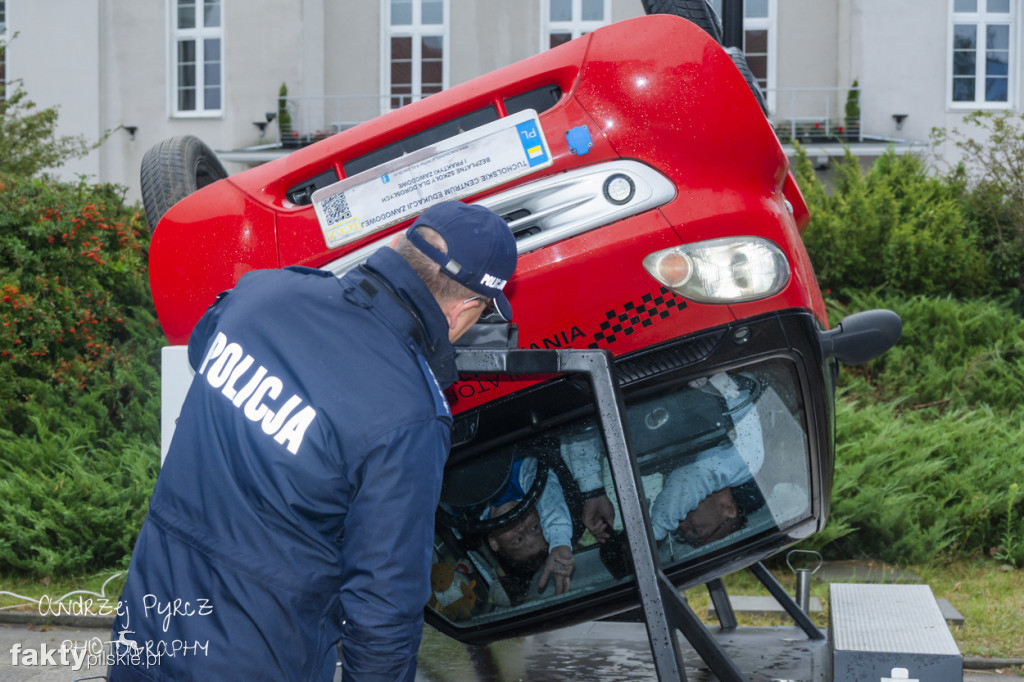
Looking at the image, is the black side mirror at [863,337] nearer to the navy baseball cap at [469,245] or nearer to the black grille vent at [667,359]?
the black grille vent at [667,359]

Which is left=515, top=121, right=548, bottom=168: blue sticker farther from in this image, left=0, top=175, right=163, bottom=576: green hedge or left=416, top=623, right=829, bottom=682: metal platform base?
left=0, top=175, right=163, bottom=576: green hedge

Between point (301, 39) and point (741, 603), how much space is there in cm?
1377

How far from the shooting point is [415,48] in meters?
17.4

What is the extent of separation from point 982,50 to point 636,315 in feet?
52.0

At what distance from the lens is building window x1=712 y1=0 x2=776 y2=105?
653 inches

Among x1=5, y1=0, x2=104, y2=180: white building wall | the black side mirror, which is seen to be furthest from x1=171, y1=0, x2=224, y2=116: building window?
the black side mirror

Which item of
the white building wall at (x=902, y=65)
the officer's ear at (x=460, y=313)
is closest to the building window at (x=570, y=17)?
the white building wall at (x=902, y=65)

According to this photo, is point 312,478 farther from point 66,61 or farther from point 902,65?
point 66,61

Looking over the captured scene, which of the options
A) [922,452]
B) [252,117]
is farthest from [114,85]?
[922,452]

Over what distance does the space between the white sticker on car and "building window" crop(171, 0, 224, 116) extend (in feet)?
51.7

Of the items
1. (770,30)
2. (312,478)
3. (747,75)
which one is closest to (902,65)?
(770,30)

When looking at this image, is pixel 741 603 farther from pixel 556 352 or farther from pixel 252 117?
pixel 252 117

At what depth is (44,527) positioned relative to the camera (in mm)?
5980

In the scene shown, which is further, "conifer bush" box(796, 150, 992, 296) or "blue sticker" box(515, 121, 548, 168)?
"conifer bush" box(796, 150, 992, 296)
